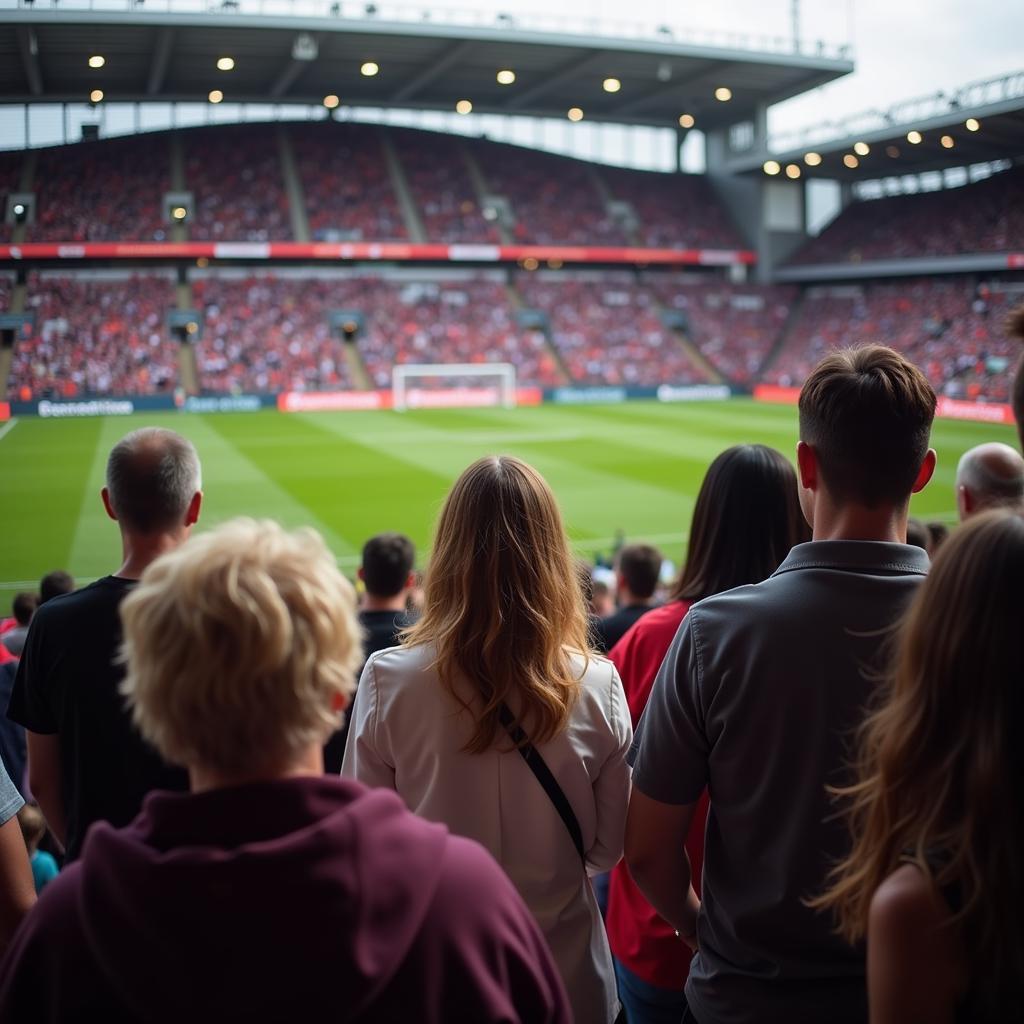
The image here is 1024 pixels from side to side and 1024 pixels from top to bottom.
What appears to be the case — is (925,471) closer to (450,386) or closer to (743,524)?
(743,524)

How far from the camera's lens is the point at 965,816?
1.64 metres

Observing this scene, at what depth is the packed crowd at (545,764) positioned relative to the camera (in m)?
1.55

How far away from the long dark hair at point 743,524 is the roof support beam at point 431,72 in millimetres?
40332

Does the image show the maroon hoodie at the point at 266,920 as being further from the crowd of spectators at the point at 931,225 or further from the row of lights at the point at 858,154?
the crowd of spectators at the point at 931,225

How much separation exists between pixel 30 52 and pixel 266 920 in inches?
1383

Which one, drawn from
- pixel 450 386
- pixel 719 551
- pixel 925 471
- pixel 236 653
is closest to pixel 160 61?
→ pixel 450 386

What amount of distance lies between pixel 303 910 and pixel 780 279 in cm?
5689

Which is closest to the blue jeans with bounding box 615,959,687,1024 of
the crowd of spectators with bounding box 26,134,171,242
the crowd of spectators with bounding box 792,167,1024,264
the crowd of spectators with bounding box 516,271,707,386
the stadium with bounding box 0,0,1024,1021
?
the stadium with bounding box 0,0,1024,1021

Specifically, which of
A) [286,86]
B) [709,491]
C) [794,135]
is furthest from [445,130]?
[709,491]

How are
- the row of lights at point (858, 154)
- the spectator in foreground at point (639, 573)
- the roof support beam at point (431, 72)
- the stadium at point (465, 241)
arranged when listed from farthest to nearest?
the roof support beam at point (431, 72) < the row of lights at point (858, 154) < the stadium at point (465, 241) < the spectator in foreground at point (639, 573)

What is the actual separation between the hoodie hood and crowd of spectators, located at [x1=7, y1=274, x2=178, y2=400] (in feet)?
123

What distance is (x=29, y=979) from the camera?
1.61 metres

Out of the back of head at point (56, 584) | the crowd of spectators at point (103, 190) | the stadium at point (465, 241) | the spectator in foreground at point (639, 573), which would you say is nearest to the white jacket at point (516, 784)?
the spectator in foreground at point (639, 573)

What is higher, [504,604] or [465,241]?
[465,241]
